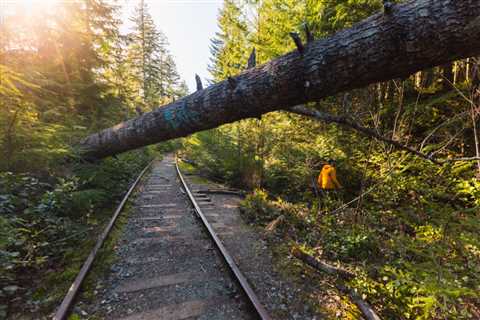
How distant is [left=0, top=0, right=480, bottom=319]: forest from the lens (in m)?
2.46

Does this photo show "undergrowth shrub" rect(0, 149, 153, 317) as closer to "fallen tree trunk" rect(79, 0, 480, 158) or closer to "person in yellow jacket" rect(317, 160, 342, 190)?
"fallen tree trunk" rect(79, 0, 480, 158)

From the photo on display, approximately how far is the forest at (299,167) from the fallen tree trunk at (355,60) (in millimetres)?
316

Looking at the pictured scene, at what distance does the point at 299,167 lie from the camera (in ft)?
19.8

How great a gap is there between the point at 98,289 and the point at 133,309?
0.68m

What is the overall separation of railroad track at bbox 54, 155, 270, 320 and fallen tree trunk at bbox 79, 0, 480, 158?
2.26 meters

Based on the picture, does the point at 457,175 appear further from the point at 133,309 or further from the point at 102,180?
the point at 102,180

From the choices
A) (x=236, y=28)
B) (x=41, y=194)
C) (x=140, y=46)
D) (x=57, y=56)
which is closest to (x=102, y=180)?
(x=41, y=194)

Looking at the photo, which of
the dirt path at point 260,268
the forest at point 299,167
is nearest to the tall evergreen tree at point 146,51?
the forest at point 299,167

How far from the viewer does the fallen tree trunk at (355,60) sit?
159 cm

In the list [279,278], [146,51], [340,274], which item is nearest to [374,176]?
[340,274]

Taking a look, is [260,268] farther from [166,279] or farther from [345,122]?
[345,122]

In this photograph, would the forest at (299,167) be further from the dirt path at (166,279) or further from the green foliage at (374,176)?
the dirt path at (166,279)

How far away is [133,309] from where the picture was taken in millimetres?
2391

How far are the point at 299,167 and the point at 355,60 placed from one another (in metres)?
4.27
